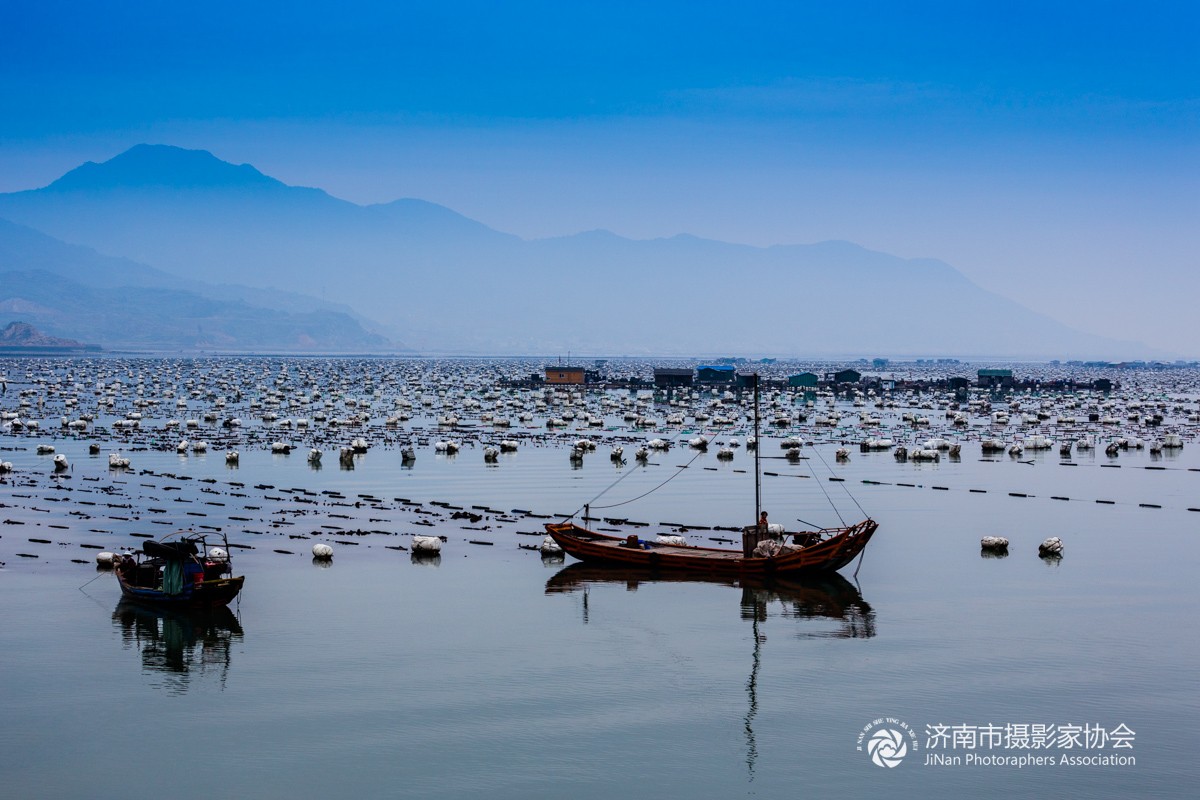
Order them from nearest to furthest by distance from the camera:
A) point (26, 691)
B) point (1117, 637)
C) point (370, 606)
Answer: point (26, 691) → point (1117, 637) → point (370, 606)

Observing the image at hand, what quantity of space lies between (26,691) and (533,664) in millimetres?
11542

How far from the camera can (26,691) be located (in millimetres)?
27656

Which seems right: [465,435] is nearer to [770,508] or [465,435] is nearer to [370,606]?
[770,508]

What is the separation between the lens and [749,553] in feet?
135

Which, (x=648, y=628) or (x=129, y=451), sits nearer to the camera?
(x=648, y=628)

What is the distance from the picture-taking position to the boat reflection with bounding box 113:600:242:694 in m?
29.7

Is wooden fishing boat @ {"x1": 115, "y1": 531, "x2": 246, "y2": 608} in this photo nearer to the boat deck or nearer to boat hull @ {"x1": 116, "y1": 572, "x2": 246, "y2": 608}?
boat hull @ {"x1": 116, "y1": 572, "x2": 246, "y2": 608}

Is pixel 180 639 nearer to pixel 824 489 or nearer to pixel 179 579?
pixel 179 579

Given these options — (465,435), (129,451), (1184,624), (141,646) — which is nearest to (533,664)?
(141,646)

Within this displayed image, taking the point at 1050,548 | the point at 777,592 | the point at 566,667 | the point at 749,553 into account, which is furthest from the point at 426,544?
the point at 1050,548

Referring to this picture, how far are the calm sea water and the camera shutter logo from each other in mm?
196

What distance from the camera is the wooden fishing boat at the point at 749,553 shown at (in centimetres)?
4053

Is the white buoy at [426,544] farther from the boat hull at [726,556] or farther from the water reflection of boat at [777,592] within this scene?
the water reflection of boat at [777,592]

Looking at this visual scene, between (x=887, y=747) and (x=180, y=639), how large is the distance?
60.6ft
